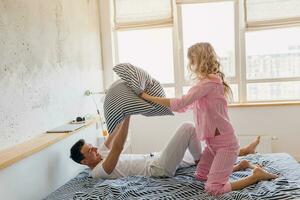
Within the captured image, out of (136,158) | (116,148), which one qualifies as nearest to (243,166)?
(136,158)

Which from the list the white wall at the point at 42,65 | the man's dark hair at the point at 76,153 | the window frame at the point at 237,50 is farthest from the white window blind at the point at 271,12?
the man's dark hair at the point at 76,153

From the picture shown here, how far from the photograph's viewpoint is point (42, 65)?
8.06ft

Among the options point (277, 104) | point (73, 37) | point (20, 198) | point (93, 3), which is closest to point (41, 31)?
point (73, 37)

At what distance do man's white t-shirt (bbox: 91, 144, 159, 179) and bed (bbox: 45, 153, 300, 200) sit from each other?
0.21ft

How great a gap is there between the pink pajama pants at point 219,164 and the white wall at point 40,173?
0.98 m

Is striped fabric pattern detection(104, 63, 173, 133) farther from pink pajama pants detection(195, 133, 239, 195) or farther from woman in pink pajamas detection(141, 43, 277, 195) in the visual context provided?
pink pajama pants detection(195, 133, 239, 195)

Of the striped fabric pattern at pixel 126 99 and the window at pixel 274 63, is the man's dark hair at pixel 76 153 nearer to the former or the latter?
the striped fabric pattern at pixel 126 99

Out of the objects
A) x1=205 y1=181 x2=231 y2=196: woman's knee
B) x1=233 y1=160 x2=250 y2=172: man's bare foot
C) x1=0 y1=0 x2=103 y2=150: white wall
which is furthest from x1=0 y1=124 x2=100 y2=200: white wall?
x1=233 y1=160 x2=250 y2=172: man's bare foot

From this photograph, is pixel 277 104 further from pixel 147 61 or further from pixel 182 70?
pixel 147 61

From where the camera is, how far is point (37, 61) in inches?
93.9

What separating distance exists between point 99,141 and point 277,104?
6.68 ft

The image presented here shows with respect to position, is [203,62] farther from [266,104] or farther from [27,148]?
[266,104]

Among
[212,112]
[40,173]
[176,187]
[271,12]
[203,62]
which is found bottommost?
[176,187]

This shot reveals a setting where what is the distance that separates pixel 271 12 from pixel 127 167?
98.2 inches
